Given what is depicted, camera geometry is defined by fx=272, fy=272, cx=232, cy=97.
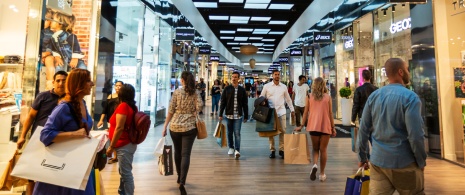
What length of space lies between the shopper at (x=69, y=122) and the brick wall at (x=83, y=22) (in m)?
3.57

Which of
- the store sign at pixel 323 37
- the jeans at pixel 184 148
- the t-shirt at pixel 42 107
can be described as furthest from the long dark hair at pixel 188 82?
the store sign at pixel 323 37

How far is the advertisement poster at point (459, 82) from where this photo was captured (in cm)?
495

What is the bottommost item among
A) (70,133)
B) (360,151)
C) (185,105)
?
(360,151)

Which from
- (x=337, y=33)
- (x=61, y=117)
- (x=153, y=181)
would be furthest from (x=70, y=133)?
(x=337, y=33)

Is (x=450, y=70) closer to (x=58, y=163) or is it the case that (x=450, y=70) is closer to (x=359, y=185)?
(x=359, y=185)

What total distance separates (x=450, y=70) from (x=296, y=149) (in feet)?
11.9

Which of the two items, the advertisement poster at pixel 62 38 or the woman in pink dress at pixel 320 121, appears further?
the advertisement poster at pixel 62 38

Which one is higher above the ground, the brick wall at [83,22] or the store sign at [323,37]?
the store sign at [323,37]

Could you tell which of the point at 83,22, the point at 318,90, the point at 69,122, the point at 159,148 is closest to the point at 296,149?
the point at 318,90

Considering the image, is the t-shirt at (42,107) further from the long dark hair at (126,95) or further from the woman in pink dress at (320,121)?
the woman in pink dress at (320,121)

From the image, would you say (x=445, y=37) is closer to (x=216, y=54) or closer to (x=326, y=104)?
(x=326, y=104)

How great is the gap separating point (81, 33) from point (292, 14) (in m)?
11.2

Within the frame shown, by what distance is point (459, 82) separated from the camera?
5.01 metres

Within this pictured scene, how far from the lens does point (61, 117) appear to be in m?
1.65
